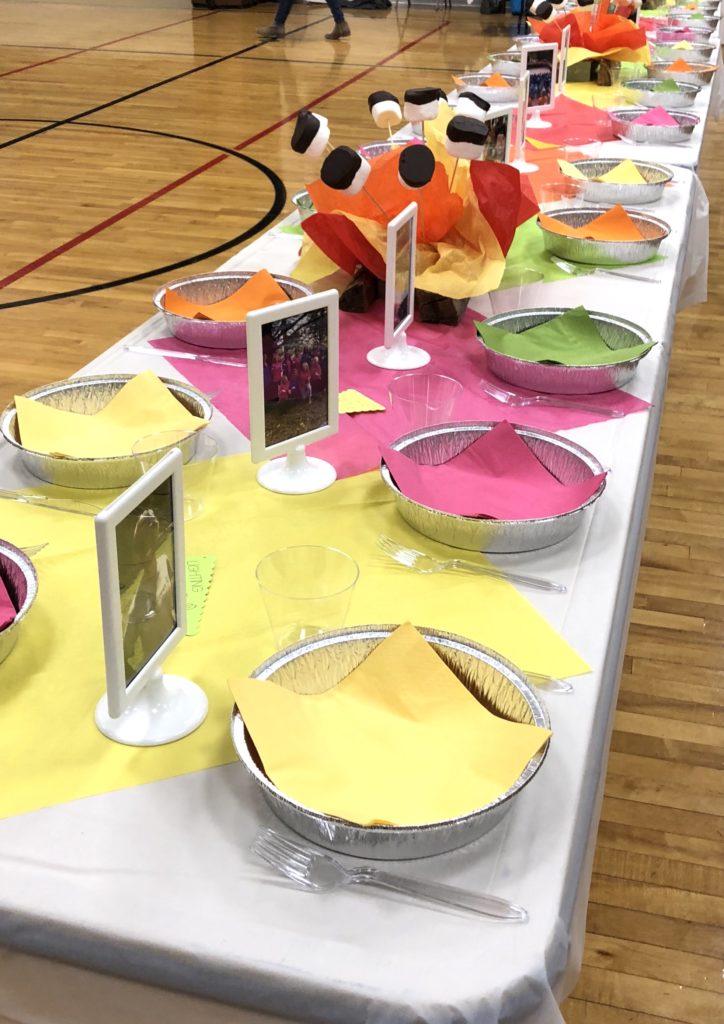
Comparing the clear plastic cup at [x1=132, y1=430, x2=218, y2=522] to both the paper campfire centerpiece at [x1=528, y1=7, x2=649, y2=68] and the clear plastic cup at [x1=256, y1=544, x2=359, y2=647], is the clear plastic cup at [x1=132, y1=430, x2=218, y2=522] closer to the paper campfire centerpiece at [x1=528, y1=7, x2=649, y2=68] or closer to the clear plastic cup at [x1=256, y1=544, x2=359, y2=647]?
the clear plastic cup at [x1=256, y1=544, x2=359, y2=647]

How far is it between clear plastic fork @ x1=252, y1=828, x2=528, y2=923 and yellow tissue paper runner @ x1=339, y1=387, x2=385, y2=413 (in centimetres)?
84

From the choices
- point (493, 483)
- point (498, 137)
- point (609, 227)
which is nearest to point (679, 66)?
point (498, 137)

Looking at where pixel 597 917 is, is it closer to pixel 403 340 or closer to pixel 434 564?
pixel 434 564

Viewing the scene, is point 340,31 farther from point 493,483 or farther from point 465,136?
point 493,483

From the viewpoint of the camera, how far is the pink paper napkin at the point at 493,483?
1.26 meters

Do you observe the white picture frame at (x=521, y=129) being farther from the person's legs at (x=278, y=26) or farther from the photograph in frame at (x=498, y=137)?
the person's legs at (x=278, y=26)

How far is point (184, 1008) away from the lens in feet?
2.50

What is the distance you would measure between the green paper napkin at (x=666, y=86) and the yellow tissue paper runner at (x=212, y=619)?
284cm

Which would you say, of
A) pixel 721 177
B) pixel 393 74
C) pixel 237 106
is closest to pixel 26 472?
pixel 721 177

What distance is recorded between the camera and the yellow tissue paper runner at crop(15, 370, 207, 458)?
54.5 inches

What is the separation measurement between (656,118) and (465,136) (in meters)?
1.62

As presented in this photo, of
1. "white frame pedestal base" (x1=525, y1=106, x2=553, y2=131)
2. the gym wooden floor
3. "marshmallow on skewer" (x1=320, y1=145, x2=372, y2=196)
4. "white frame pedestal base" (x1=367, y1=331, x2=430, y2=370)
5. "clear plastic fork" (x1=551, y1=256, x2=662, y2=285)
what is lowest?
the gym wooden floor

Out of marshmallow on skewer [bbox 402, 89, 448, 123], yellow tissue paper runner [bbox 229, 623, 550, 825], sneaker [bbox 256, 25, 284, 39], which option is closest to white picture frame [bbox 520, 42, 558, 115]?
marshmallow on skewer [bbox 402, 89, 448, 123]

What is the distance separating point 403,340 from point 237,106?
6078 mm
